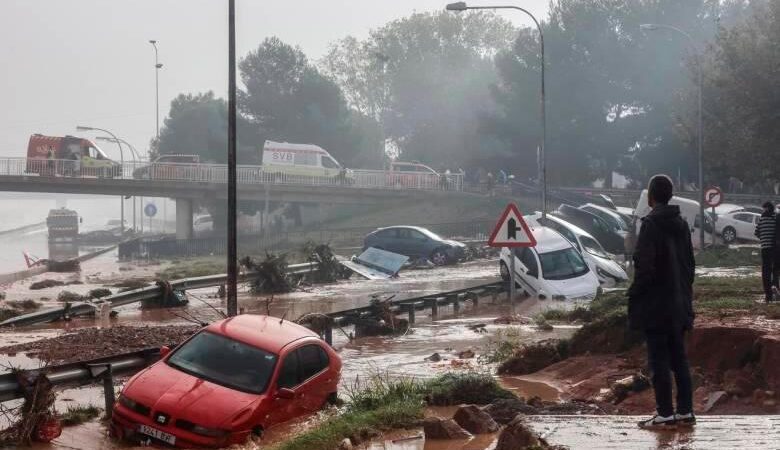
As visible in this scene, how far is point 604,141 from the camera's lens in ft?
236

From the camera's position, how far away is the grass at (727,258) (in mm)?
34500

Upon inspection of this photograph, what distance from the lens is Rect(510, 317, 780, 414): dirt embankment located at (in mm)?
10375

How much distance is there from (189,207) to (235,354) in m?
60.4

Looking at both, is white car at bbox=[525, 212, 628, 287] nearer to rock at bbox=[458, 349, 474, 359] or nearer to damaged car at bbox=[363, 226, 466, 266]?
damaged car at bbox=[363, 226, 466, 266]

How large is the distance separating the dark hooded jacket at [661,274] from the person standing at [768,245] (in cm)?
1104

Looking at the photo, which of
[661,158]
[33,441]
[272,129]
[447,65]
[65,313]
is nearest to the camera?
[33,441]

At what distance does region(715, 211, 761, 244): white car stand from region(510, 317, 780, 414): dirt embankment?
34595 millimetres

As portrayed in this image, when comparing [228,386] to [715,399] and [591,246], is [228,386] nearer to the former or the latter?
[715,399]

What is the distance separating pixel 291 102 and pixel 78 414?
7340cm

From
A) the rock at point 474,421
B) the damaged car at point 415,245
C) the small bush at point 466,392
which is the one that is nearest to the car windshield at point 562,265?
the damaged car at point 415,245

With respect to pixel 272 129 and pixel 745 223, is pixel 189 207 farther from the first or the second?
pixel 745 223

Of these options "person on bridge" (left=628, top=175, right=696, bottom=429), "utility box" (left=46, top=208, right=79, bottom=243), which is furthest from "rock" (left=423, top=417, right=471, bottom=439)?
"utility box" (left=46, top=208, right=79, bottom=243)

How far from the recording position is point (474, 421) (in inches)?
370

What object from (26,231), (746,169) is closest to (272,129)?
(746,169)
